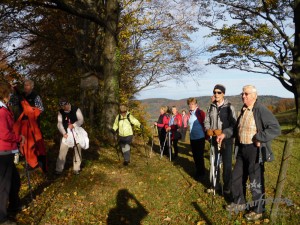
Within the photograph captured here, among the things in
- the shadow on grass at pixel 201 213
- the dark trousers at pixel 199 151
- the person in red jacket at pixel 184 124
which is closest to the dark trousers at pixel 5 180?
the shadow on grass at pixel 201 213

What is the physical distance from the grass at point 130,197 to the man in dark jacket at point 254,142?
1.44 feet

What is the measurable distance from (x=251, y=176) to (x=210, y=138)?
6.49 feet

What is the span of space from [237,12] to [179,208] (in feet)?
57.7

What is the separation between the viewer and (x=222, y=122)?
270 inches

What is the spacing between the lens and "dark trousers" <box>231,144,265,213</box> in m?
5.51

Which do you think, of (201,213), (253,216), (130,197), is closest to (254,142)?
(253,216)

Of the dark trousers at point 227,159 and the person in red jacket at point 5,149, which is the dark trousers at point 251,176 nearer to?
the dark trousers at point 227,159

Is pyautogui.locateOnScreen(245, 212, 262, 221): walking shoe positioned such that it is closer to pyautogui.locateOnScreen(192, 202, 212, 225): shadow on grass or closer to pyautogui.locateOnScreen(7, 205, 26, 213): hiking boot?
pyautogui.locateOnScreen(192, 202, 212, 225): shadow on grass

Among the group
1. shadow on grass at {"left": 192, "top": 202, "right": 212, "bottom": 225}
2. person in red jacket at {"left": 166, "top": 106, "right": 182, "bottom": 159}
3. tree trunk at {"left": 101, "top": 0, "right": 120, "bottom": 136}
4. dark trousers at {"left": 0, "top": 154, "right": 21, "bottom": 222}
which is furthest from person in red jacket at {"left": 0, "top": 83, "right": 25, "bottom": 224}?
tree trunk at {"left": 101, "top": 0, "right": 120, "bottom": 136}

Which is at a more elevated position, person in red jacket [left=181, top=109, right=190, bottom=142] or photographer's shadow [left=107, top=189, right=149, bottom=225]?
person in red jacket [left=181, top=109, right=190, bottom=142]

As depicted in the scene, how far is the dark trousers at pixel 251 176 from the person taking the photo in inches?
217

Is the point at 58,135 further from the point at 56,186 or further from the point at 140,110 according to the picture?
the point at 140,110

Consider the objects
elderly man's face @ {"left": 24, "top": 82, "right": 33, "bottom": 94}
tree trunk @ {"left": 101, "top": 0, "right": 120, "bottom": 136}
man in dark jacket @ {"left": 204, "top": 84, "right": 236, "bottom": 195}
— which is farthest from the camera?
tree trunk @ {"left": 101, "top": 0, "right": 120, "bottom": 136}

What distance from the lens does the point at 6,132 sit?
5.17 meters
